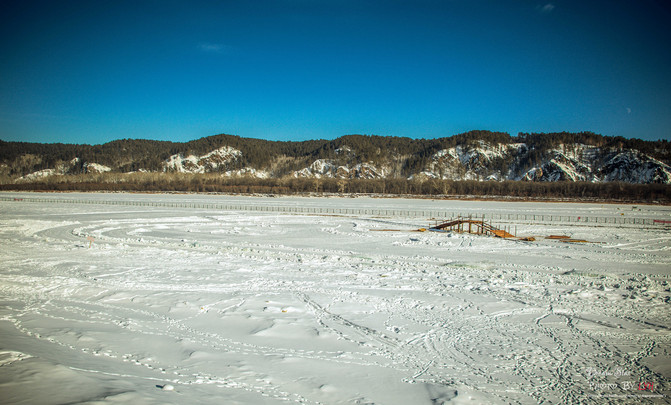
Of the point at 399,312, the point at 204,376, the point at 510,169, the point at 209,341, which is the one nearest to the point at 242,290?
the point at 209,341

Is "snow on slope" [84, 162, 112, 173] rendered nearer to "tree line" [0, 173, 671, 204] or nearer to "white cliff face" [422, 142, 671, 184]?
"tree line" [0, 173, 671, 204]

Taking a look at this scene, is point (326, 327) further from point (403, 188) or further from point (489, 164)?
point (489, 164)

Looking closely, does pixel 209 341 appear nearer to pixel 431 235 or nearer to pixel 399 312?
pixel 399 312

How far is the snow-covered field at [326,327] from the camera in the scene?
19.7 ft

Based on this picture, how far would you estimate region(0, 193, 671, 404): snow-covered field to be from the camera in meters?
6.02

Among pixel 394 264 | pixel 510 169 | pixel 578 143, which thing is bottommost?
pixel 394 264

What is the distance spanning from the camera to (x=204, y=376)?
6262mm

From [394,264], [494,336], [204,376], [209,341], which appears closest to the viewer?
[204,376]

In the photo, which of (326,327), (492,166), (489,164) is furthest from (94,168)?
(326,327)

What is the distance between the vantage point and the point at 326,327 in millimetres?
9023

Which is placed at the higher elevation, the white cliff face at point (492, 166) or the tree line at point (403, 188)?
the white cliff face at point (492, 166)

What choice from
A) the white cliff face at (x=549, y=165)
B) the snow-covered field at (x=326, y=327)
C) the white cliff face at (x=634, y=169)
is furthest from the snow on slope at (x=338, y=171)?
the snow-covered field at (x=326, y=327)

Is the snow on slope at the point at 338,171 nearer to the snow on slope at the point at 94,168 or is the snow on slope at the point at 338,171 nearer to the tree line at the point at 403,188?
the tree line at the point at 403,188

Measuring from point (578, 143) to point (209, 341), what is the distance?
678 feet
